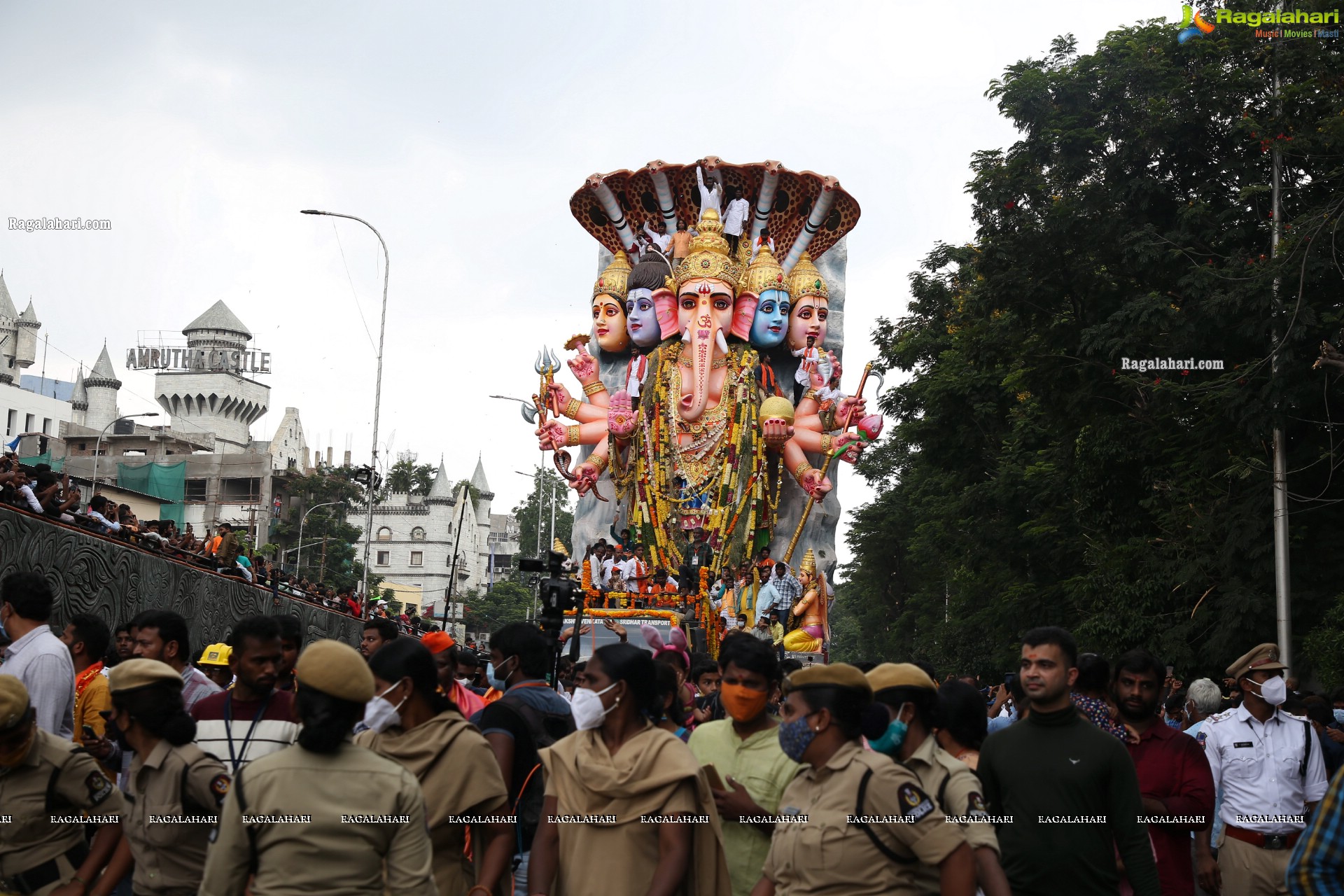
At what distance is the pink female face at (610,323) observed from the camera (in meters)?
31.6

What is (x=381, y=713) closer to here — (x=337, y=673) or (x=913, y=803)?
(x=337, y=673)

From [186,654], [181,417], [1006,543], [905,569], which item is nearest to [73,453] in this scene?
[181,417]

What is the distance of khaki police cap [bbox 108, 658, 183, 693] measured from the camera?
5105 millimetres

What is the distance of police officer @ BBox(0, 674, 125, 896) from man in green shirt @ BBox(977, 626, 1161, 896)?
329 cm

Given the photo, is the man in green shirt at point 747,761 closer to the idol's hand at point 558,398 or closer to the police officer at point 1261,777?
the police officer at point 1261,777

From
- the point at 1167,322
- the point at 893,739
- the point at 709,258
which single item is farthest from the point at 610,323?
the point at 893,739

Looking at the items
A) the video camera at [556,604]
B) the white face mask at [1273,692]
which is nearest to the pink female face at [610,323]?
the video camera at [556,604]

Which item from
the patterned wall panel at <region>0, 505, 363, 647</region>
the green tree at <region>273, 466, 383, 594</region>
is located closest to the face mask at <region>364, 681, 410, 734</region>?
the patterned wall panel at <region>0, 505, 363, 647</region>

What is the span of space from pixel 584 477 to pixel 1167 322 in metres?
13.0

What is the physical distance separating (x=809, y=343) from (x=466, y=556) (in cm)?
6967

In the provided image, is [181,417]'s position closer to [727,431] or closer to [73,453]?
[73,453]

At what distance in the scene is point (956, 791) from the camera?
5121 mm

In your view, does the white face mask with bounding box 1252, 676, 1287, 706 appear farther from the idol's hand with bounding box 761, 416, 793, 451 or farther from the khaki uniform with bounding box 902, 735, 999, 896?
the idol's hand with bounding box 761, 416, 793, 451

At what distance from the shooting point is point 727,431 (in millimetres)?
28766
